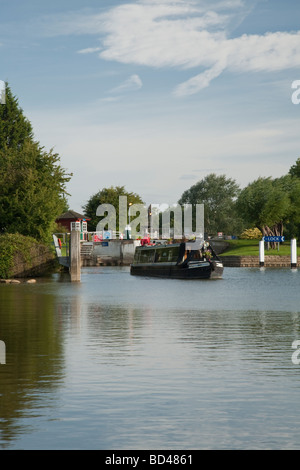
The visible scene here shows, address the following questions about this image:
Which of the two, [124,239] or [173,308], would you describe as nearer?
[173,308]

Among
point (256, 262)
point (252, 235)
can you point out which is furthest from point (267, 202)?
point (252, 235)

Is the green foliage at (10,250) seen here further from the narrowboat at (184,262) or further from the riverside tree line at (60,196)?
the narrowboat at (184,262)

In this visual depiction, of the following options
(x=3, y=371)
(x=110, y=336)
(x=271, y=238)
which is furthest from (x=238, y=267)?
(x=3, y=371)

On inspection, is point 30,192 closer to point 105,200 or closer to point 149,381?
point 149,381

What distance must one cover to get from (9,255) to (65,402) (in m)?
51.0

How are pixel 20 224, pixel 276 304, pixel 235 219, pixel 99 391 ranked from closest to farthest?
pixel 99 391, pixel 276 304, pixel 20 224, pixel 235 219

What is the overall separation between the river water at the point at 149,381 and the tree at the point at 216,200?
125m

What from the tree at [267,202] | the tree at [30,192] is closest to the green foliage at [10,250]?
the tree at [30,192]

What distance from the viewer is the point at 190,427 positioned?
1104 cm

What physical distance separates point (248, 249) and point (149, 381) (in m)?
93.3

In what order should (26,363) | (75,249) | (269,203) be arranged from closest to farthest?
(26,363), (75,249), (269,203)

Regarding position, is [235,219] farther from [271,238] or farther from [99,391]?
[99,391]

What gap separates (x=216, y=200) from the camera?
525ft

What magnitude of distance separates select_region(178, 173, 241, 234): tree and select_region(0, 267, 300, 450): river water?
125 m
